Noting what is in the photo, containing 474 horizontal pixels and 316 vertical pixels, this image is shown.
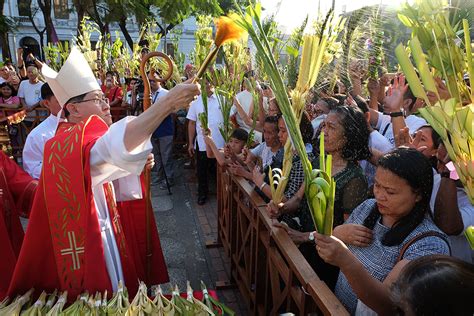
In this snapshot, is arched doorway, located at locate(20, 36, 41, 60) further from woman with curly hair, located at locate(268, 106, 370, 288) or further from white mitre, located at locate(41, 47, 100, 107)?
woman with curly hair, located at locate(268, 106, 370, 288)

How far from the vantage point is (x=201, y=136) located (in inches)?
210

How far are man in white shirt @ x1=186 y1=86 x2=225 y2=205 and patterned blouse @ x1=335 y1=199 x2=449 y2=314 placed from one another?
3.33m

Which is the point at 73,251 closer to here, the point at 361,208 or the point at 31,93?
the point at 361,208

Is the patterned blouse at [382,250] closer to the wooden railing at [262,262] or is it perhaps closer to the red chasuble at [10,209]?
the wooden railing at [262,262]

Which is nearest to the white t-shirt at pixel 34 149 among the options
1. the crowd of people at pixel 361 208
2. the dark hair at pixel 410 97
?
the crowd of people at pixel 361 208

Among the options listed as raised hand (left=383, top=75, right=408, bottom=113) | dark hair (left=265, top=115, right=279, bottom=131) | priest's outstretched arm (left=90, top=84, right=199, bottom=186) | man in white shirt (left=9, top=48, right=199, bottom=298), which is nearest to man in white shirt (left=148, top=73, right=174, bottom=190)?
dark hair (left=265, top=115, right=279, bottom=131)

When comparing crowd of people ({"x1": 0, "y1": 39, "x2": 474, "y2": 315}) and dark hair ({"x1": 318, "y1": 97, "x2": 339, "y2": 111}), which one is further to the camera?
dark hair ({"x1": 318, "y1": 97, "x2": 339, "y2": 111})

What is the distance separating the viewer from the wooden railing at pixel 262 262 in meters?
1.75

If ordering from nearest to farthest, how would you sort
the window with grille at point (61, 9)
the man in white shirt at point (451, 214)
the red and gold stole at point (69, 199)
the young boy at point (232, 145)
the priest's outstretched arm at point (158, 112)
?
the priest's outstretched arm at point (158, 112)
the red and gold stole at point (69, 199)
the man in white shirt at point (451, 214)
the young boy at point (232, 145)
the window with grille at point (61, 9)

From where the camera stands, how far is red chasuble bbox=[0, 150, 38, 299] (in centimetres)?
209

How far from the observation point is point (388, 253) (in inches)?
63.4

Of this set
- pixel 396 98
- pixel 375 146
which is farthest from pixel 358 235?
pixel 396 98

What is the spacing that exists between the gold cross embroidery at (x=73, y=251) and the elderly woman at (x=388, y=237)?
1093 mm

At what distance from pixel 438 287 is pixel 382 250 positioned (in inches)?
21.9
